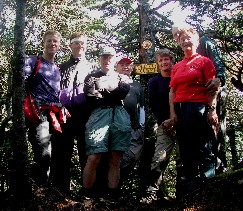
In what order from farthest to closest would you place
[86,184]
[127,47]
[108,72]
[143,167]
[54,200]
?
[127,47] < [143,167] < [108,72] < [86,184] < [54,200]

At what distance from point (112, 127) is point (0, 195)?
1688 millimetres

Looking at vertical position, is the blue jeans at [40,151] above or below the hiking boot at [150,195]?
above

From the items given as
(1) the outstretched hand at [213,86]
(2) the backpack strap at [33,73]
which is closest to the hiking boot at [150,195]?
(1) the outstretched hand at [213,86]

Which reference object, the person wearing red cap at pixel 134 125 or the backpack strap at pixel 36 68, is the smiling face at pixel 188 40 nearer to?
the person wearing red cap at pixel 134 125

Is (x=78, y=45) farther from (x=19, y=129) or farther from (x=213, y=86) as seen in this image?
(x=213, y=86)

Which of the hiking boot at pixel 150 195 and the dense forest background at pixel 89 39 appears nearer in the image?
the dense forest background at pixel 89 39

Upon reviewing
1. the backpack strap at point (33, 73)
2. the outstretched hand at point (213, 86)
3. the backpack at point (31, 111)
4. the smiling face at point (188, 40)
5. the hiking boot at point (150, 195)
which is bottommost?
the hiking boot at point (150, 195)

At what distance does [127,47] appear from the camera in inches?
378

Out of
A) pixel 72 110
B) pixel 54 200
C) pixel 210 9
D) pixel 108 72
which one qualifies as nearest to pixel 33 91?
pixel 72 110

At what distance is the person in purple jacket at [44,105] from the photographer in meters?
4.23

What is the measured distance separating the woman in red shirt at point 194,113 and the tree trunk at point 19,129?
69.1 inches

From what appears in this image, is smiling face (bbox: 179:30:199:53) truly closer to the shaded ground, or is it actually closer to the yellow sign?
the shaded ground

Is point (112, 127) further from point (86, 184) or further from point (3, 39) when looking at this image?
point (3, 39)

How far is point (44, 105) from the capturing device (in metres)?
4.54
